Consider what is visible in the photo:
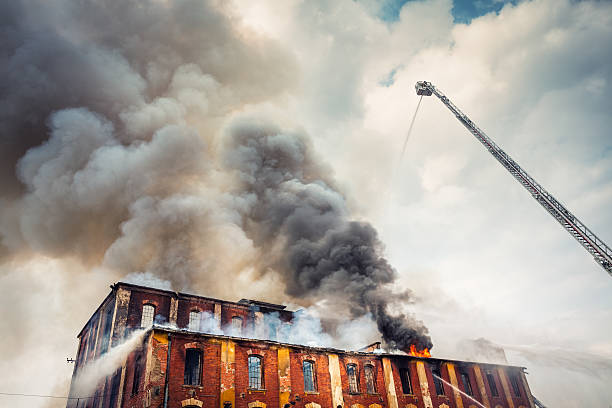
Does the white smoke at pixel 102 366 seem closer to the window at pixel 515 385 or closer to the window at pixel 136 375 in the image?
the window at pixel 136 375

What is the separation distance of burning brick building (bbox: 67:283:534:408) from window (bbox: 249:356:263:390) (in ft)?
0.15

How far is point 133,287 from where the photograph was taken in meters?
23.5

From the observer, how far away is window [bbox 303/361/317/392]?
761 inches

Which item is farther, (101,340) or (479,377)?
(479,377)

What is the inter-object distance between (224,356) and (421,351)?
1597cm

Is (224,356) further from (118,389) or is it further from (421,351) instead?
(421,351)

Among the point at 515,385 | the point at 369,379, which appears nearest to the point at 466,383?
the point at 515,385

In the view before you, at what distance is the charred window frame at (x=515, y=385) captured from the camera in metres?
27.1

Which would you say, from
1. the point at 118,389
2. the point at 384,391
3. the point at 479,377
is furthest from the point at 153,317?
the point at 479,377

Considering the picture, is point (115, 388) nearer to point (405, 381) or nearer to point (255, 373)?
point (255, 373)

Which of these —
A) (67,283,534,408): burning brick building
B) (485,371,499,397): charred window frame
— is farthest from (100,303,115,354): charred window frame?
(485,371,499,397): charred window frame

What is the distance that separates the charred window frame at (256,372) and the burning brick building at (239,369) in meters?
0.05

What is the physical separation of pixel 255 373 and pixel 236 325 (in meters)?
9.85

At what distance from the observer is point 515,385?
27.4 meters
